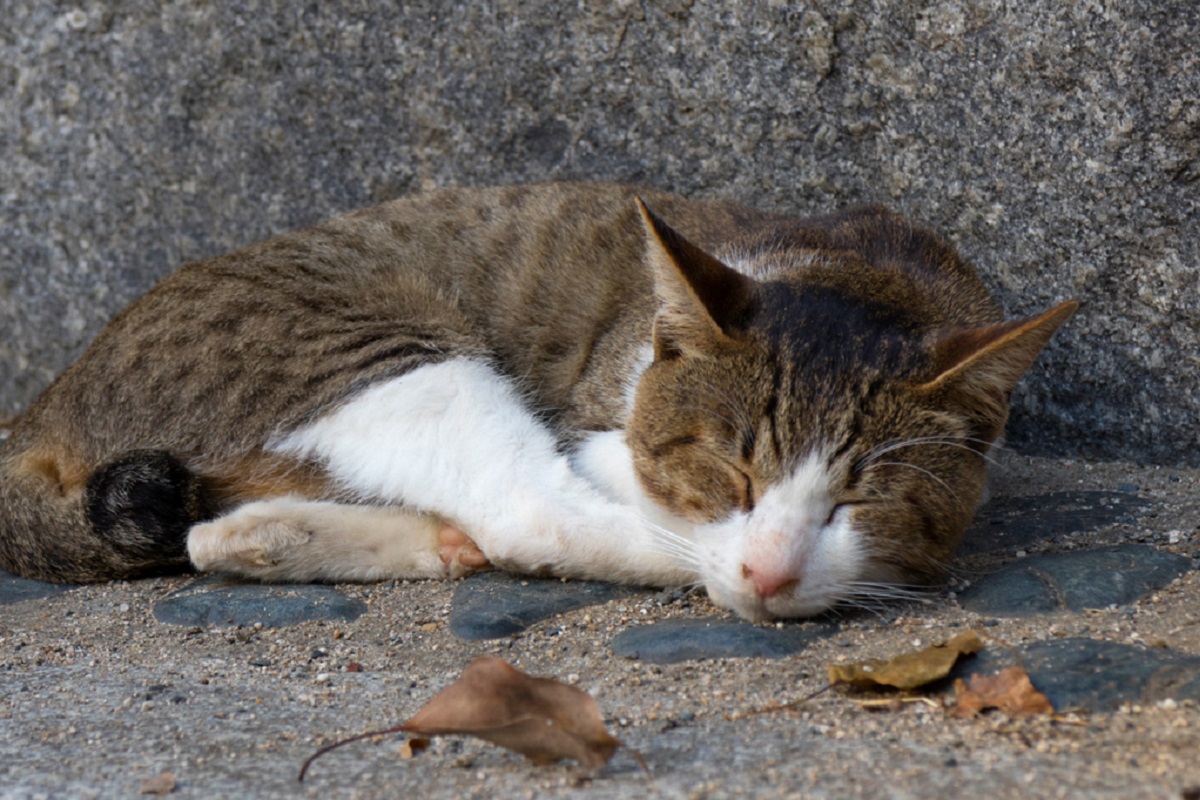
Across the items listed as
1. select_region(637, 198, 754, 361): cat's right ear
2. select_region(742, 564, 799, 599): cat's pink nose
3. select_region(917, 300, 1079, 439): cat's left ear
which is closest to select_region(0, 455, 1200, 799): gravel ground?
select_region(742, 564, 799, 599): cat's pink nose

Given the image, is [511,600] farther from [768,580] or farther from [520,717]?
[520,717]

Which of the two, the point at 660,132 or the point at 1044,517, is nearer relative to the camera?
the point at 1044,517

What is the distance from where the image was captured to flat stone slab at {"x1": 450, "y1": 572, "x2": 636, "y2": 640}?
11.0ft

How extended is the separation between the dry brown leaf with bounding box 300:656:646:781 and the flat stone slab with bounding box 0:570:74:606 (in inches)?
74.3

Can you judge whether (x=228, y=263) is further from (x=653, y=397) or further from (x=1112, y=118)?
(x=1112, y=118)

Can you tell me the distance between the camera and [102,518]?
3.71 m

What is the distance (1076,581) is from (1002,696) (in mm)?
796

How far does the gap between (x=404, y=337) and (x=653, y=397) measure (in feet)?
3.56

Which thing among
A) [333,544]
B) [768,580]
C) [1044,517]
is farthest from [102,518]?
[1044,517]

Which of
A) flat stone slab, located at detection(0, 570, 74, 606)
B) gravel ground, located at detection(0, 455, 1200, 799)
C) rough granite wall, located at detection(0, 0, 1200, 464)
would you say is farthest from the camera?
rough granite wall, located at detection(0, 0, 1200, 464)

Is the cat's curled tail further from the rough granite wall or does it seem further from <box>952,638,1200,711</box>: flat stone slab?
<box>952,638,1200,711</box>: flat stone slab

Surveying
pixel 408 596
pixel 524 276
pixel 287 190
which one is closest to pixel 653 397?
pixel 408 596

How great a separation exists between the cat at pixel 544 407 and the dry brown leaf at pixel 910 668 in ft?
1.20

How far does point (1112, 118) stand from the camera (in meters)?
3.89
